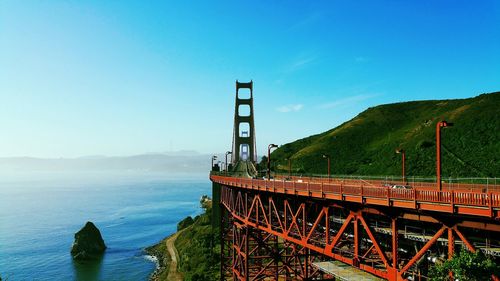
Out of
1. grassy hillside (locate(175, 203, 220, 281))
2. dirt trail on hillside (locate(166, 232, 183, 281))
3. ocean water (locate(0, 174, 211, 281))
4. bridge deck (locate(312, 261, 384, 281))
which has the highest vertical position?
bridge deck (locate(312, 261, 384, 281))

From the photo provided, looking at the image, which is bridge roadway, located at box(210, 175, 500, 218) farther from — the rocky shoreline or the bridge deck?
the rocky shoreline

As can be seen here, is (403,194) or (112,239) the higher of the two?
(403,194)

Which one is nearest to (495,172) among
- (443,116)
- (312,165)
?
(443,116)

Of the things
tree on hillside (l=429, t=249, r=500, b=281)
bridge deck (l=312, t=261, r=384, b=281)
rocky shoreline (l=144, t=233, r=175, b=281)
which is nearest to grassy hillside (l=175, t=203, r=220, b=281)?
rocky shoreline (l=144, t=233, r=175, b=281)

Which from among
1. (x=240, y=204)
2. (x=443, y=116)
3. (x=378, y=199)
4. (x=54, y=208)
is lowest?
(x=54, y=208)

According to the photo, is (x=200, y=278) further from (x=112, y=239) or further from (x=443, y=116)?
(x=443, y=116)

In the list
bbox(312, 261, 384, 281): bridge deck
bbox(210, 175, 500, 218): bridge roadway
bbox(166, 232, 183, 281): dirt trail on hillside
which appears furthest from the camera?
bbox(166, 232, 183, 281): dirt trail on hillside

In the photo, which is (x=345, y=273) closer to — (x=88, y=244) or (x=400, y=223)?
(x=400, y=223)
